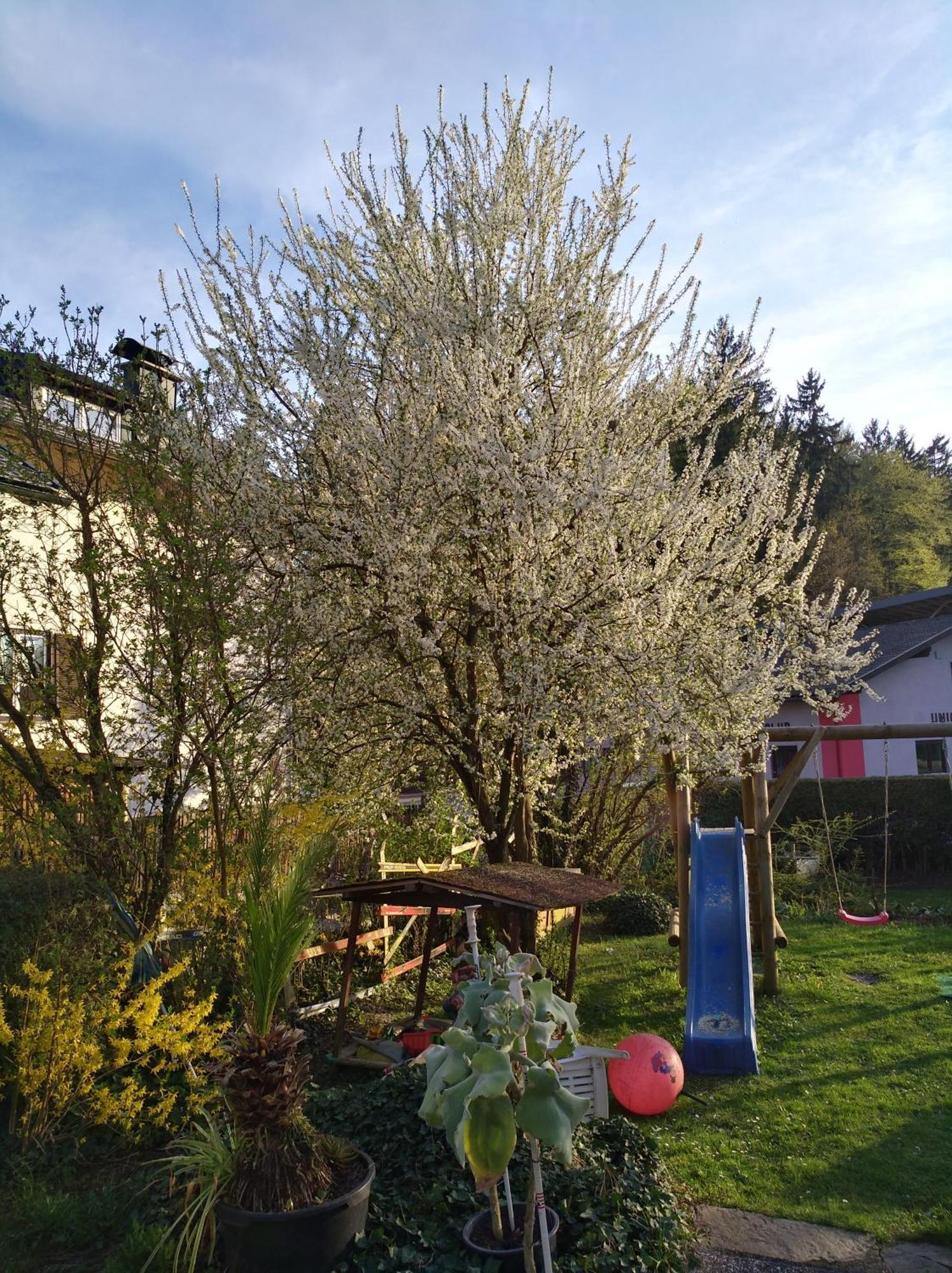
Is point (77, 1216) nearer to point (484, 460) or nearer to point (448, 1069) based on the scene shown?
point (448, 1069)

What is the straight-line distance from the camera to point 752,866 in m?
9.55

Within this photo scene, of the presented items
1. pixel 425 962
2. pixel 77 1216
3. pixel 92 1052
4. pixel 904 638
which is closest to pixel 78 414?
pixel 92 1052

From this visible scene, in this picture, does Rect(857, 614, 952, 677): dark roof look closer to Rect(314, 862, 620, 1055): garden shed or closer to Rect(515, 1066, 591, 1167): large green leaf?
Rect(314, 862, 620, 1055): garden shed

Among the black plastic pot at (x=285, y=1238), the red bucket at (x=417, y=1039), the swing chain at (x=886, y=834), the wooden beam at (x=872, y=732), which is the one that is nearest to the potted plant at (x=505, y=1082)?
the black plastic pot at (x=285, y=1238)

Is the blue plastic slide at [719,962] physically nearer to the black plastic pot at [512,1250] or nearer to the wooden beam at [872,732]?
the wooden beam at [872,732]

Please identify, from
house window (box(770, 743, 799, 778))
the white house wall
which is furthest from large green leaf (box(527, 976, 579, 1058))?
house window (box(770, 743, 799, 778))

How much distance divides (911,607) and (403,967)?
74.0ft

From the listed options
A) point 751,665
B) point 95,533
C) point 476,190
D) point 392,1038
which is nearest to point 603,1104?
point 392,1038

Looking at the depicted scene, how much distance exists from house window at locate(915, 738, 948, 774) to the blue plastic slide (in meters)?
15.4

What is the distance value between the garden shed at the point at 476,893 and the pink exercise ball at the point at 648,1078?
946 mm

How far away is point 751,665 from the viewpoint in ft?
27.7

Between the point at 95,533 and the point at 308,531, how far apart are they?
1.60m

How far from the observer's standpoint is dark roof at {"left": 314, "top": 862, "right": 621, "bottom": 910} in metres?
5.73

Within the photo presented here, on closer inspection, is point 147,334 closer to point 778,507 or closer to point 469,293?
point 469,293
